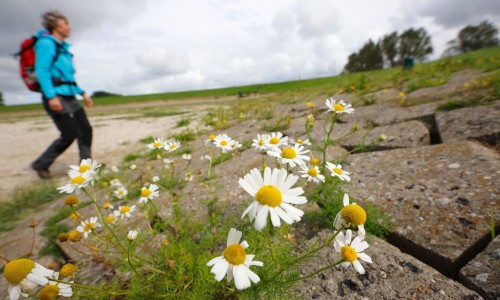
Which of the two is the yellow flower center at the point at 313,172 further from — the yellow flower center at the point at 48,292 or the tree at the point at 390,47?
the tree at the point at 390,47

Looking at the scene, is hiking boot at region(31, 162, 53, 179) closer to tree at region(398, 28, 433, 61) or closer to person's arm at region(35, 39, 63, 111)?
person's arm at region(35, 39, 63, 111)

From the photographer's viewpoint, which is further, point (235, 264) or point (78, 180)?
point (78, 180)

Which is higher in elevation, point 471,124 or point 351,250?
point 471,124

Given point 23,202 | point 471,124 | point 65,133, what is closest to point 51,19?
point 65,133

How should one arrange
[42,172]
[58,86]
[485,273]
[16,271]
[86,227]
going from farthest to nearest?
[42,172] < [58,86] < [86,227] < [485,273] < [16,271]

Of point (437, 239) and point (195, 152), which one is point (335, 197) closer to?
point (437, 239)

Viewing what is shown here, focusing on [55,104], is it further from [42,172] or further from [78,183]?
[78,183]

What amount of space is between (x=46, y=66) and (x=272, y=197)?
3.88 m

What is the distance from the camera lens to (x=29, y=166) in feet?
13.3

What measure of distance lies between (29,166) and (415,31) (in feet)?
176

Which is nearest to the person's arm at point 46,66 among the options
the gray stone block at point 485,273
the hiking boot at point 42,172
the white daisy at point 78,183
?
the hiking boot at point 42,172

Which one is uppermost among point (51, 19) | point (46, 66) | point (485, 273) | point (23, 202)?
point (51, 19)

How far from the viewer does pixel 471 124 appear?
2.09 meters

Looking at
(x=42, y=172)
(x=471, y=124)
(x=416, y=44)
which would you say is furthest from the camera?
(x=416, y=44)
